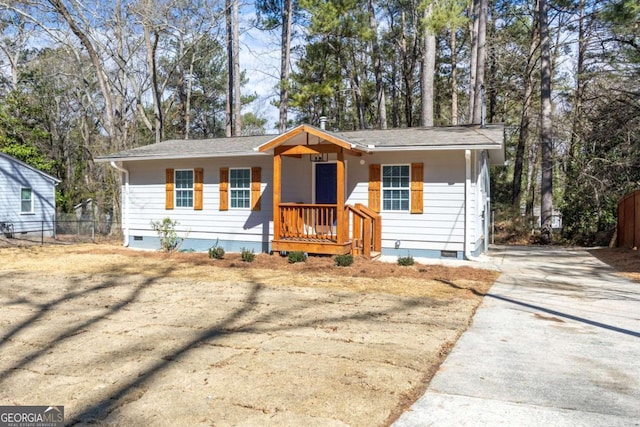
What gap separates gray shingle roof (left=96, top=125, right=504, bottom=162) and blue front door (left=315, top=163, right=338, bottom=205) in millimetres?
873

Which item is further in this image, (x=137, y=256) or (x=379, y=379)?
(x=137, y=256)

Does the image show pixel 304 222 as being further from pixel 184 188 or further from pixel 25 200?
pixel 25 200

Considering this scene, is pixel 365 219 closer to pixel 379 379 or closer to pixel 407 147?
pixel 407 147

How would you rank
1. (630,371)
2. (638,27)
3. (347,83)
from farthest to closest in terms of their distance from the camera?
1. (347,83)
2. (638,27)
3. (630,371)

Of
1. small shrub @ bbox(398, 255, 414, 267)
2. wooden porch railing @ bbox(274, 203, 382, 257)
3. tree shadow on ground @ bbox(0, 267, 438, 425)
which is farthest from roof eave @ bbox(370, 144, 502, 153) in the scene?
tree shadow on ground @ bbox(0, 267, 438, 425)

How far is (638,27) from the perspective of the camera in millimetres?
13328

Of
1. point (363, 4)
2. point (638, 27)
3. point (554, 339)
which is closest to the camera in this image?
point (554, 339)

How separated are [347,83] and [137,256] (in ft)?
51.7

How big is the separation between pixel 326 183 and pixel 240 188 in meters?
2.26

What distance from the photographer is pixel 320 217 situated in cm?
1084

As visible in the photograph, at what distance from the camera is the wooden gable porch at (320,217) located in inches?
394

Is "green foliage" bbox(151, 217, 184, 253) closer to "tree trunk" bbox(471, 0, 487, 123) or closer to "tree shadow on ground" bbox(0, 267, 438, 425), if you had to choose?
"tree shadow on ground" bbox(0, 267, 438, 425)

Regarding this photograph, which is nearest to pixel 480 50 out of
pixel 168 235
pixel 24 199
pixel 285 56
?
pixel 285 56

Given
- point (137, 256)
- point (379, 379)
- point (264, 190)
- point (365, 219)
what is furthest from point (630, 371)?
point (137, 256)
